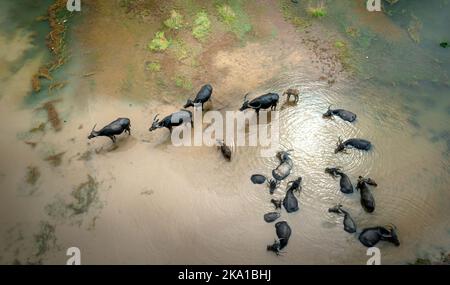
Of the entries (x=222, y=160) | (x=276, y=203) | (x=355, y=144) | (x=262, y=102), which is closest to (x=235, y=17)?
(x=262, y=102)

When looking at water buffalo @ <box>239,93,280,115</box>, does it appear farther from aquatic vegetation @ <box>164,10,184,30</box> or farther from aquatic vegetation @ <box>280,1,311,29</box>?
aquatic vegetation @ <box>164,10,184,30</box>

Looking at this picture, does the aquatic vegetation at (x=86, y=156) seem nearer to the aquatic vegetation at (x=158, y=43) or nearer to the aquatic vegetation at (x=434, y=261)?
the aquatic vegetation at (x=158, y=43)

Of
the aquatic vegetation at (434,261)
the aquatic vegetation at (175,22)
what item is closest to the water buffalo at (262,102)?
the aquatic vegetation at (175,22)

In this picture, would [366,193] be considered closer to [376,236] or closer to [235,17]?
[376,236]

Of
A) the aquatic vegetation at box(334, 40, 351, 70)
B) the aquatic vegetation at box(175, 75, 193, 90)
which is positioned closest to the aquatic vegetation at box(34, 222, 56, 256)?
the aquatic vegetation at box(175, 75, 193, 90)
